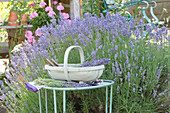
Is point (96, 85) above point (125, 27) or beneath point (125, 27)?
beneath

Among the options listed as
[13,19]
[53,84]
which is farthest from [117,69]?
[13,19]

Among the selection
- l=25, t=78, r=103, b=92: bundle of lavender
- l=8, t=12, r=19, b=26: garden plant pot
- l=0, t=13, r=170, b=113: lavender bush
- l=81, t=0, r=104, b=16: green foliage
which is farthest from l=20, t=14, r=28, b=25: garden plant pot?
l=25, t=78, r=103, b=92: bundle of lavender

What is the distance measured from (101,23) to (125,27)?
0.26m

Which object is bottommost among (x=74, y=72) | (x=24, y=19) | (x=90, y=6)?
(x=74, y=72)

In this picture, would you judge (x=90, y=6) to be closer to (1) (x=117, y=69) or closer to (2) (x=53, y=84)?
(1) (x=117, y=69)

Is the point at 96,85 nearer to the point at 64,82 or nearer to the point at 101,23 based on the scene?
the point at 64,82

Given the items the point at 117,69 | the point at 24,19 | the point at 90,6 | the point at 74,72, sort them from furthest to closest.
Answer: the point at 90,6 → the point at 24,19 → the point at 117,69 → the point at 74,72

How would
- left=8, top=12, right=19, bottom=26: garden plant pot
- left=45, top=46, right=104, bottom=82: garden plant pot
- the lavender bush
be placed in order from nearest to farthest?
left=45, top=46, right=104, bottom=82: garden plant pot, the lavender bush, left=8, top=12, right=19, bottom=26: garden plant pot

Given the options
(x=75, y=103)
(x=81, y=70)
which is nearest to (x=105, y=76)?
(x=75, y=103)

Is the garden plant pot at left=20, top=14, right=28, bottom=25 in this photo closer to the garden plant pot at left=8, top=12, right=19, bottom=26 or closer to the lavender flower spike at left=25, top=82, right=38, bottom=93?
the garden plant pot at left=8, top=12, right=19, bottom=26

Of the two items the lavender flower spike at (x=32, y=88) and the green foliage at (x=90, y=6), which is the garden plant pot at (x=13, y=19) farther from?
the lavender flower spike at (x=32, y=88)

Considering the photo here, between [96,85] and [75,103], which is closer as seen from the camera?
[96,85]

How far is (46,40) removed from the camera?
2512 mm

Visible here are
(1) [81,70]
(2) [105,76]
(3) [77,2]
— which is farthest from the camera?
(3) [77,2]
